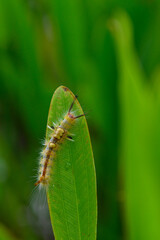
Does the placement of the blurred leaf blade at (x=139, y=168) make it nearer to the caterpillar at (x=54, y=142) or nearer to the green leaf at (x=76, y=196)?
the caterpillar at (x=54, y=142)

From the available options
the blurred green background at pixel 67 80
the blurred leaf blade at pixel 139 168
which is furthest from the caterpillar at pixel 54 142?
the blurred green background at pixel 67 80

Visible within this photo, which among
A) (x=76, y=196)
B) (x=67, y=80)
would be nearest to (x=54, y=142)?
(x=76, y=196)

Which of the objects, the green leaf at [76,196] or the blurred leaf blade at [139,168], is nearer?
the green leaf at [76,196]

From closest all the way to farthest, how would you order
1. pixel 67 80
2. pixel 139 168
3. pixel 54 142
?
pixel 54 142 < pixel 139 168 < pixel 67 80

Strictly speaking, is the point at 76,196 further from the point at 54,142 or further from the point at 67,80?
the point at 67,80

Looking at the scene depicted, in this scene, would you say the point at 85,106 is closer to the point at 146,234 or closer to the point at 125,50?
the point at 125,50

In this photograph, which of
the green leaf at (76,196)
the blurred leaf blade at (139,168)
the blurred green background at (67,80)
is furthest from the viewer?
the blurred green background at (67,80)

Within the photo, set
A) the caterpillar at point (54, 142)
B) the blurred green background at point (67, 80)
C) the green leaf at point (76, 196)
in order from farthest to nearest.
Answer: the blurred green background at point (67, 80)
the caterpillar at point (54, 142)
the green leaf at point (76, 196)

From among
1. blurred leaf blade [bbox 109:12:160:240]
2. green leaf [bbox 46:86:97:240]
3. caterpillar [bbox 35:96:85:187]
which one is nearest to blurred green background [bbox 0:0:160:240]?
blurred leaf blade [bbox 109:12:160:240]

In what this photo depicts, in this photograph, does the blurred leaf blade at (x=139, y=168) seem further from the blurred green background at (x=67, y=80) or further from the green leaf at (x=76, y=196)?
the green leaf at (x=76, y=196)
